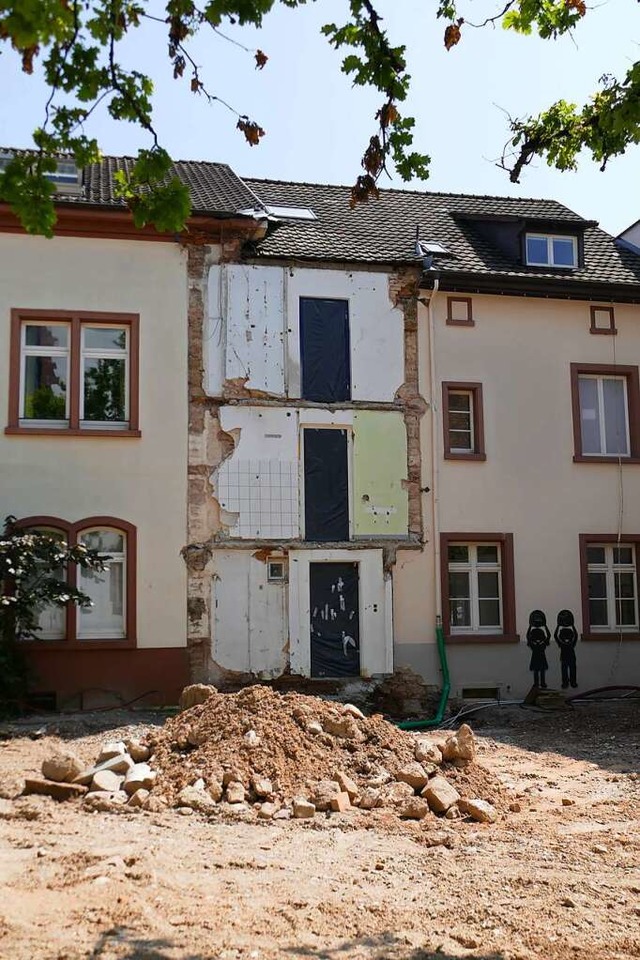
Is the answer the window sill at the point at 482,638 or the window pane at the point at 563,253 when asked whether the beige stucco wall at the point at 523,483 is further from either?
the window pane at the point at 563,253

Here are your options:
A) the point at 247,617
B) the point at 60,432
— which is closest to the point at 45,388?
the point at 60,432

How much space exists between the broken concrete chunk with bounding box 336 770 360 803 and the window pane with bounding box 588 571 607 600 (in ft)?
35.5

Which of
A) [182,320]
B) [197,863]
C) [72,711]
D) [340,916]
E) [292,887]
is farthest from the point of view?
[182,320]

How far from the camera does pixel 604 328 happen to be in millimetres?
20453

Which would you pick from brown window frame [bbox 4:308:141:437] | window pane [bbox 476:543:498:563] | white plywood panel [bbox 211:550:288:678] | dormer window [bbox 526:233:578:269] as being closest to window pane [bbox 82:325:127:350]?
brown window frame [bbox 4:308:141:437]

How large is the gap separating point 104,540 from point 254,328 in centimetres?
428

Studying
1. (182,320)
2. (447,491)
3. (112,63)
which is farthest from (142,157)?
(447,491)

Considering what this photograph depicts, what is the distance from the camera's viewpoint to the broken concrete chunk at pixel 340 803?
9.37 m

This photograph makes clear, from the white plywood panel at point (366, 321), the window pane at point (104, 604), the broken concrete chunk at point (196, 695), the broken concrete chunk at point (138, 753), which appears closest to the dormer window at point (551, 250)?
the white plywood panel at point (366, 321)

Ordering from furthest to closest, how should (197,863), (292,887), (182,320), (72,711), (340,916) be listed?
1. (182,320)
2. (72,711)
3. (197,863)
4. (292,887)
5. (340,916)

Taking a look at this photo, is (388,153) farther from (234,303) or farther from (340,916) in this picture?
(234,303)

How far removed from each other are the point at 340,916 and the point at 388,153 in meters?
4.71

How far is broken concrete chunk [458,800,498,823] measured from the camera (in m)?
9.35

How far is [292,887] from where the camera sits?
697cm
